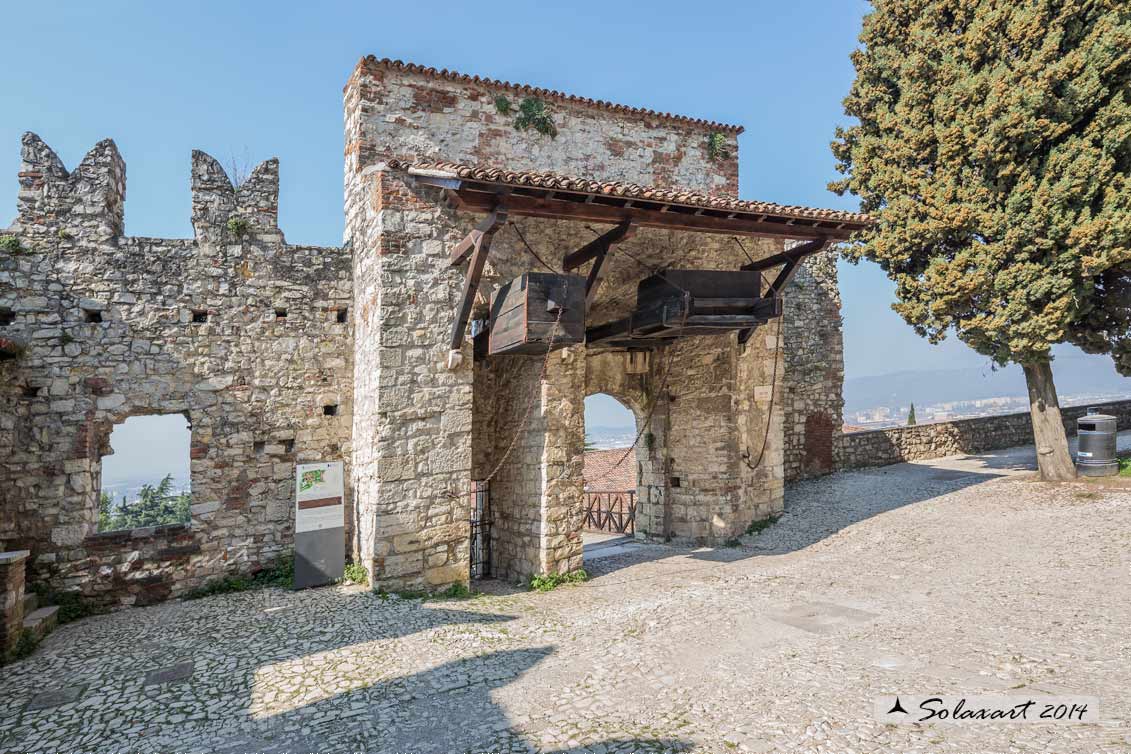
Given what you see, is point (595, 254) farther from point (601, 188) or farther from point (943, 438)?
point (943, 438)

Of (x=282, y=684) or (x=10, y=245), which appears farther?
(x=10, y=245)

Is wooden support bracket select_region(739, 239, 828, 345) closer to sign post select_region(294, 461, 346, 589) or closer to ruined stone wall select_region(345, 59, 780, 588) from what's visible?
ruined stone wall select_region(345, 59, 780, 588)

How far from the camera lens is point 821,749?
3.91m

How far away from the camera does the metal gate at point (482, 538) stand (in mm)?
9859

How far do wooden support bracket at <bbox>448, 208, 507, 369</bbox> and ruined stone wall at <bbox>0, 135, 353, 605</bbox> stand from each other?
2.23 m

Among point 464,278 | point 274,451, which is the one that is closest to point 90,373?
point 274,451

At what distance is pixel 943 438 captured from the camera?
16.9m

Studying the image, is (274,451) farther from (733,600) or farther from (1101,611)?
(1101,611)

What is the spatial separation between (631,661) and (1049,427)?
1095cm

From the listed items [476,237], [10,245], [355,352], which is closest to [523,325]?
[476,237]

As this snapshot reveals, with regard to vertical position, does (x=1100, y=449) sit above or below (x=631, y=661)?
above

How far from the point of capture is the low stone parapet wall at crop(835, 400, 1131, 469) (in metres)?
15.0

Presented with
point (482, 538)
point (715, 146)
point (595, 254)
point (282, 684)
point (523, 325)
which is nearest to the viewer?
point (282, 684)

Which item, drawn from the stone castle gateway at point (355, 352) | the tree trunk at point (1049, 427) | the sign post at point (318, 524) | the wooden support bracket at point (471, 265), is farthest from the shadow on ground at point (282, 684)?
the tree trunk at point (1049, 427)
